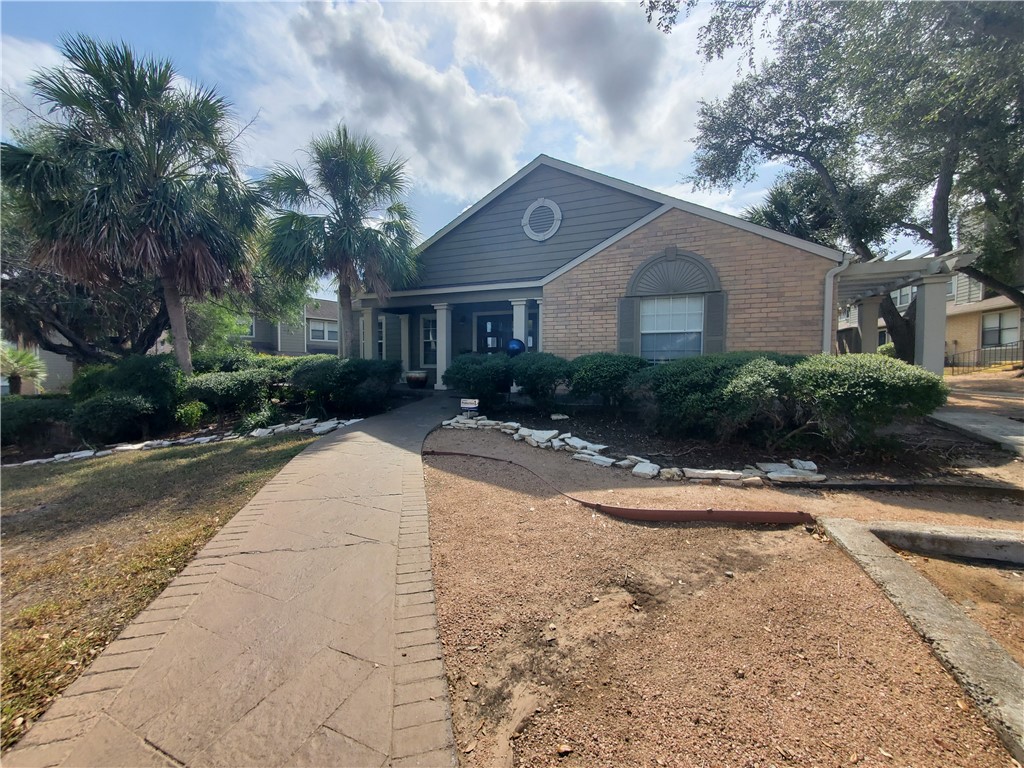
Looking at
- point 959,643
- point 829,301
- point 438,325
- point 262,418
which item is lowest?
point 959,643

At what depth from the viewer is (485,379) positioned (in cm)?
826

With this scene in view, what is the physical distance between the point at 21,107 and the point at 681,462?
1547 centimetres

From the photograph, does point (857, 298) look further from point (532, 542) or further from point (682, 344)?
point (532, 542)

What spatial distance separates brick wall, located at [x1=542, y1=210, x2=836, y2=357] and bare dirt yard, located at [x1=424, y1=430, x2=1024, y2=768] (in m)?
4.84

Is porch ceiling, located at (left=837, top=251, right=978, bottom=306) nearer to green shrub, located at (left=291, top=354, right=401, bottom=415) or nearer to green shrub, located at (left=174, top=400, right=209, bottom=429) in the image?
green shrub, located at (left=291, top=354, right=401, bottom=415)

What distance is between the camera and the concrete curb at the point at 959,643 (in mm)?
1761

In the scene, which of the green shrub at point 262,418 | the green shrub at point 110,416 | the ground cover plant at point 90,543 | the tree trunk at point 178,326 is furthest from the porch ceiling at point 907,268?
the tree trunk at point 178,326

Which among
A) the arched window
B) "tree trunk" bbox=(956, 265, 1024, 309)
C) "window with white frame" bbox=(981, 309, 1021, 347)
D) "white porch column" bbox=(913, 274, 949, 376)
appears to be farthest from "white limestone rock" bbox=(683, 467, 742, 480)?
"window with white frame" bbox=(981, 309, 1021, 347)

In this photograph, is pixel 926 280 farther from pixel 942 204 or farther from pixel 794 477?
pixel 942 204

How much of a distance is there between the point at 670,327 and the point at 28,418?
1353cm

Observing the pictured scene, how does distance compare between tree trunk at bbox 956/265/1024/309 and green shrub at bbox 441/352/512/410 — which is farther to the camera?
tree trunk at bbox 956/265/1024/309

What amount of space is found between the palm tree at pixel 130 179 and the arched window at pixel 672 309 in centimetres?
934

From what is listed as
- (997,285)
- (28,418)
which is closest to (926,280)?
(997,285)

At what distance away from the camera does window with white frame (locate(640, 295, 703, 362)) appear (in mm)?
8883
